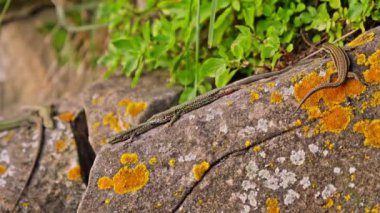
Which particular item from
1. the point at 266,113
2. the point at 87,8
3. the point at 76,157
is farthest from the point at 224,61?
the point at 87,8

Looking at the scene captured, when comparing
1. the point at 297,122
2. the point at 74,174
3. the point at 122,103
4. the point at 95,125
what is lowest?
the point at 74,174

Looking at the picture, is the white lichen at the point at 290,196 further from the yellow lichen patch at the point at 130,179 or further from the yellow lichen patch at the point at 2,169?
the yellow lichen patch at the point at 2,169

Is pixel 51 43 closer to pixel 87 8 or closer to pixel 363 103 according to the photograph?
pixel 87 8

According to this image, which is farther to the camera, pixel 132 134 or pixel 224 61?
pixel 224 61

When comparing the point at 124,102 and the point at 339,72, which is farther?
the point at 124,102

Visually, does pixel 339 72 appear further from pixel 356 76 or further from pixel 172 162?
pixel 172 162

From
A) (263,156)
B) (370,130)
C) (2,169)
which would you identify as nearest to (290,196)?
(263,156)

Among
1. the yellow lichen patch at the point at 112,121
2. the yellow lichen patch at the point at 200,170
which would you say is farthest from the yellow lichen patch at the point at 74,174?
the yellow lichen patch at the point at 200,170

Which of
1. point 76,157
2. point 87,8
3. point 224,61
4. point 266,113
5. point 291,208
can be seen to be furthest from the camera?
point 87,8
